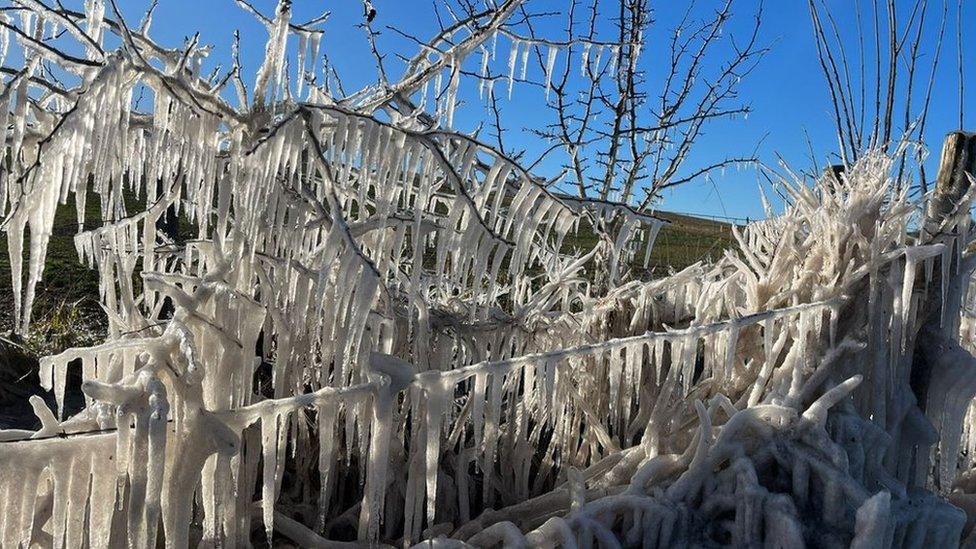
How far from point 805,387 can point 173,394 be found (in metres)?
1.57

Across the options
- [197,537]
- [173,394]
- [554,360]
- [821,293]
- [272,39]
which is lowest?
[197,537]

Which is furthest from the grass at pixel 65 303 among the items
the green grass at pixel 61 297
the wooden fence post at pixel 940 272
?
the wooden fence post at pixel 940 272

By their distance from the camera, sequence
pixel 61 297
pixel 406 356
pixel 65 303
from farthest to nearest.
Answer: pixel 61 297, pixel 65 303, pixel 406 356

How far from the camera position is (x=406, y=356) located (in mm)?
2049

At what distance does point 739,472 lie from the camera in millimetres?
1676

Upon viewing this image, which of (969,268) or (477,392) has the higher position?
(969,268)

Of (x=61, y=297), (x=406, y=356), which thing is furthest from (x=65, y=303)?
(x=406, y=356)

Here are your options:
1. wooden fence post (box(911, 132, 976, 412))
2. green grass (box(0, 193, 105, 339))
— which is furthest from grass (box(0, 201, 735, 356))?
wooden fence post (box(911, 132, 976, 412))

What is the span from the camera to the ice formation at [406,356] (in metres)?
1.39

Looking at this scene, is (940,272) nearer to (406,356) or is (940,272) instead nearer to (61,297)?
(406,356)

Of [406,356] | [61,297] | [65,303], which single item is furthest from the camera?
[61,297]

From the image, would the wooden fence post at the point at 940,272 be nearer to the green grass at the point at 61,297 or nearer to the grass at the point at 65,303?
the grass at the point at 65,303

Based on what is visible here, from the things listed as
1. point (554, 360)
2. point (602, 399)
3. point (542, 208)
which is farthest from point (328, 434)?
point (602, 399)

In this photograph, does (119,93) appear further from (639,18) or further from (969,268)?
(639,18)
